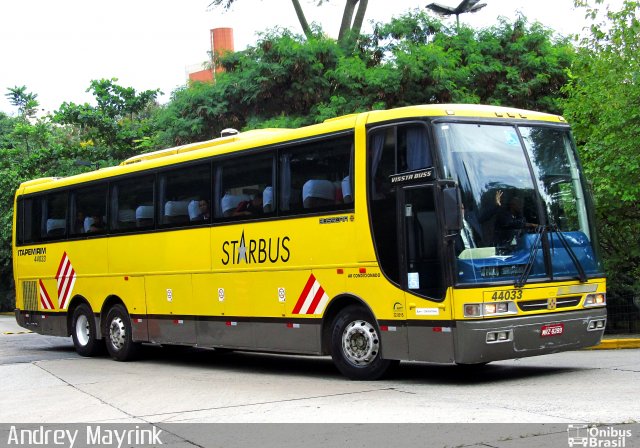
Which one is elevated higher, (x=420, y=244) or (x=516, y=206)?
(x=516, y=206)

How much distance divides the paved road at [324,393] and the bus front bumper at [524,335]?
402mm

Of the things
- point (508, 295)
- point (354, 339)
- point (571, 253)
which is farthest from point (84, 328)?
point (571, 253)

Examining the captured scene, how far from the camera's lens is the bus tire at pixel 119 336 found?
17031 mm

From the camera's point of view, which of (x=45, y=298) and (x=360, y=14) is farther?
(x=360, y=14)

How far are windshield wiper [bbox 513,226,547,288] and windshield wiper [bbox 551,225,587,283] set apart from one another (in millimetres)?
250

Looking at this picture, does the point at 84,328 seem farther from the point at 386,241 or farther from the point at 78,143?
the point at 78,143

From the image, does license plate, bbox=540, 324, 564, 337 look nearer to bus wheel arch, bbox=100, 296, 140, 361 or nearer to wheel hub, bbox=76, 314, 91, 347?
bus wheel arch, bbox=100, 296, 140, 361

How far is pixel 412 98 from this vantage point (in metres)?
25.0

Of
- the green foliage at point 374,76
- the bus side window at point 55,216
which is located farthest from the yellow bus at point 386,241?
the green foliage at point 374,76

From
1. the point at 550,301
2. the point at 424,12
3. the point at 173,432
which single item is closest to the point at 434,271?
the point at 550,301

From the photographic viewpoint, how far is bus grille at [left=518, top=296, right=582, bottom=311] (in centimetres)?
1089

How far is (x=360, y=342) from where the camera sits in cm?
1184

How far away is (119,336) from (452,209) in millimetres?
9004

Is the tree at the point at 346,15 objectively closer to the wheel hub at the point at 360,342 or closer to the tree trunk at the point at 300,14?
the tree trunk at the point at 300,14
